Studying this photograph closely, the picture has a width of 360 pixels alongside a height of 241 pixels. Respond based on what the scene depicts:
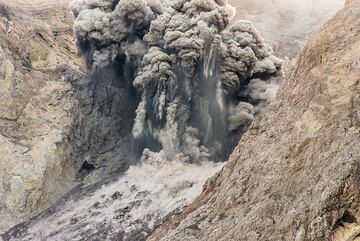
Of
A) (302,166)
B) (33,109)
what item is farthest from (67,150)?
(302,166)

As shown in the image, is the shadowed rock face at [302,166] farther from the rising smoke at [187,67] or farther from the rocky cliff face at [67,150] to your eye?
the rising smoke at [187,67]

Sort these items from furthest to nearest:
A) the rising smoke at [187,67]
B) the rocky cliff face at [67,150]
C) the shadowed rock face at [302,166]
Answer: the rising smoke at [187,67], the rocky cliff face at [67,150], the shadowed rock face at [302,166]

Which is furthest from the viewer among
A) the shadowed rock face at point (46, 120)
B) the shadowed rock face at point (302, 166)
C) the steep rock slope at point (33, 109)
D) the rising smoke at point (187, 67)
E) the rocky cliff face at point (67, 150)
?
the rising smoke at point (187, 67)

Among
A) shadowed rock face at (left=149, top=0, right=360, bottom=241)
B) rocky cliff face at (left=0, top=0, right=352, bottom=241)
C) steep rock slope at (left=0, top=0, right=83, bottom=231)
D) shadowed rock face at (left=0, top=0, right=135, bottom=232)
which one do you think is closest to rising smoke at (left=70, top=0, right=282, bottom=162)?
rocky cliff face at (left=0, top=0, right=352, bottom=241)

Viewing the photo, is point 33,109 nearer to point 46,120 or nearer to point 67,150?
point 46,120

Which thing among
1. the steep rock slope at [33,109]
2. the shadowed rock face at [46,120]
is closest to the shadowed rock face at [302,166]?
the steep rock slope at [33,109]

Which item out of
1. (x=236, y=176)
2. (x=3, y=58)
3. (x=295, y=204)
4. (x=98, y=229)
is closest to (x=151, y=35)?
(x=3, y=58)
